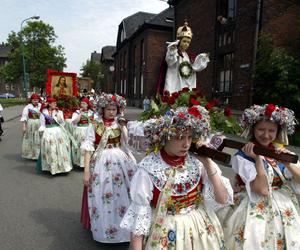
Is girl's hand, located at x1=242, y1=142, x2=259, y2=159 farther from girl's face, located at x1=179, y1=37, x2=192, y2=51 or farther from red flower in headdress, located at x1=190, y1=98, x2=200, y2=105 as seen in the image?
girl's face, located at x1=179, y1=37, x2=192, y2=51

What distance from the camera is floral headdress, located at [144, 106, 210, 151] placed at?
2.25 metres

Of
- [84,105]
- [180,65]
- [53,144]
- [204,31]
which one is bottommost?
[53,144]

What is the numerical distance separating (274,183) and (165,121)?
3.99 feet

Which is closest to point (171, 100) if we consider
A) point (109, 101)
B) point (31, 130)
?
point (109, 101)

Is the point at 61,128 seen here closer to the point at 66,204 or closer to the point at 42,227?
the point at 66,204

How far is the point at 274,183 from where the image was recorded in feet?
9.14

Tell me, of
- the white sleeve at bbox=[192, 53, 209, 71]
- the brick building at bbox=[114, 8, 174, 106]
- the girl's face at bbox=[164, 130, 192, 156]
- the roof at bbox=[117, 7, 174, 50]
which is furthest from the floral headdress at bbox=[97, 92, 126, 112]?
the roof at bbox=[117, 7, 174, 50]

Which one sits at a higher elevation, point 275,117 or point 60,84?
point 60,84

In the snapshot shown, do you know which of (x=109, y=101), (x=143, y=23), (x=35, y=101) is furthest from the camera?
(x=143, y=23)

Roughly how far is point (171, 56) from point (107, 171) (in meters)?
1.83

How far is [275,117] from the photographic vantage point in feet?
8.87

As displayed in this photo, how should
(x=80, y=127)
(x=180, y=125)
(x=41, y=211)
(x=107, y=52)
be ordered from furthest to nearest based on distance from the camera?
(x=107, y=52)
(x=80, y=127)
(x=41, y=211)
(x=180, y=125)

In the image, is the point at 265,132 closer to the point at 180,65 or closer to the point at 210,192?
the point at 210,192

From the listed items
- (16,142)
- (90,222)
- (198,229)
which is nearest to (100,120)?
(90,222)
